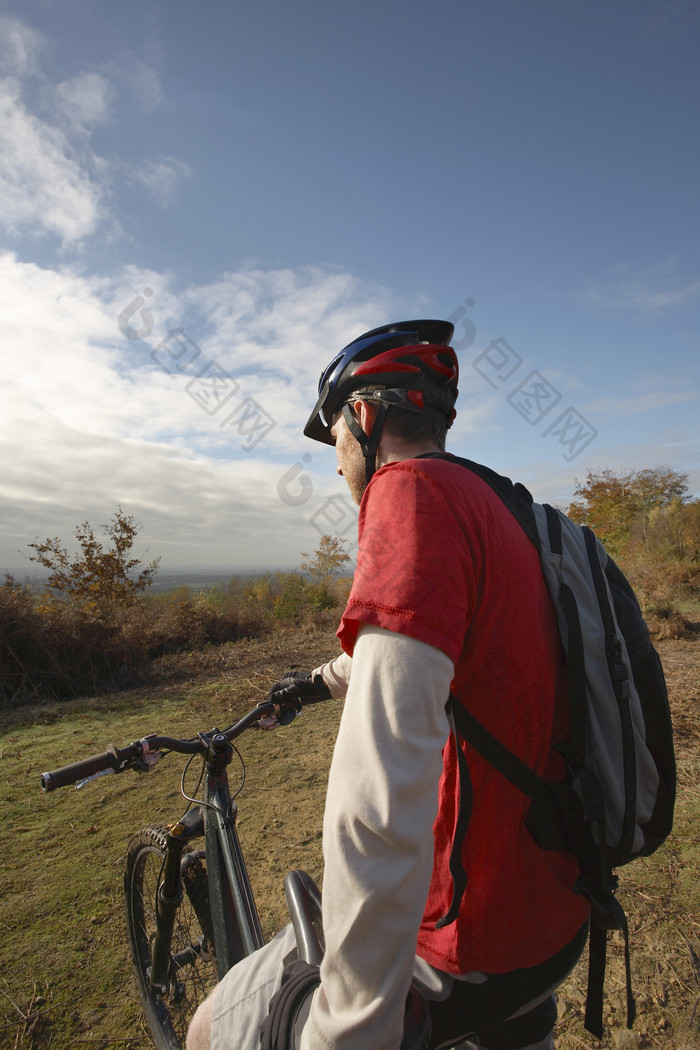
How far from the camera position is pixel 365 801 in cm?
75

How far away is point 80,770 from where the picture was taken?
5.50 feet

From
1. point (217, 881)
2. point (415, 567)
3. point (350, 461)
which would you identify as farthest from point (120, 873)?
point (415, 567)

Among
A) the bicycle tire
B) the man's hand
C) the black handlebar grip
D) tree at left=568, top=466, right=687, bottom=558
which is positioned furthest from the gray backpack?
tree at left=568, top=466, right=687, bottom=558

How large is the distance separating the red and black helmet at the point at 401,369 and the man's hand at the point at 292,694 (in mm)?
1024

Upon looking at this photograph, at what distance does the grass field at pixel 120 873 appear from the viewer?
7.41ft

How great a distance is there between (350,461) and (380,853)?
950 mm

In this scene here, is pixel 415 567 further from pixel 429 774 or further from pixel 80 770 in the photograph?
pixel 80 770

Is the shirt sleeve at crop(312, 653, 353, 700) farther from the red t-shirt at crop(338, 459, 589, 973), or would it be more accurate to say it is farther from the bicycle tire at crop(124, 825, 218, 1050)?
the bicycle tire at crop(124, 825, 218, 1050)

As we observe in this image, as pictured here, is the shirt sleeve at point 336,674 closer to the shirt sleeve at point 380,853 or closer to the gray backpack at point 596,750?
the gray backpack at point 596,750

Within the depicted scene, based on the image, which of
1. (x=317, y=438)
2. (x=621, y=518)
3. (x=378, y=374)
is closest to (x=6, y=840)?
(x=317, y=438)

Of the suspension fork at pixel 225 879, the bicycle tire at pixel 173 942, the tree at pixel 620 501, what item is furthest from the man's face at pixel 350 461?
the tree at pixel 620 501

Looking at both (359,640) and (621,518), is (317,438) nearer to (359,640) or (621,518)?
(359,640)

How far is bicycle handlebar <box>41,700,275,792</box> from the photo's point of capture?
1.63 metres

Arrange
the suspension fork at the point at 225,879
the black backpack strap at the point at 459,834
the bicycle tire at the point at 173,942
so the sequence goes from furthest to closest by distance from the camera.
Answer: the bicycle tire at the point at 173,942 < the suspension fork at the point at 225,879 < the black backpack strap at the point at 459,834
